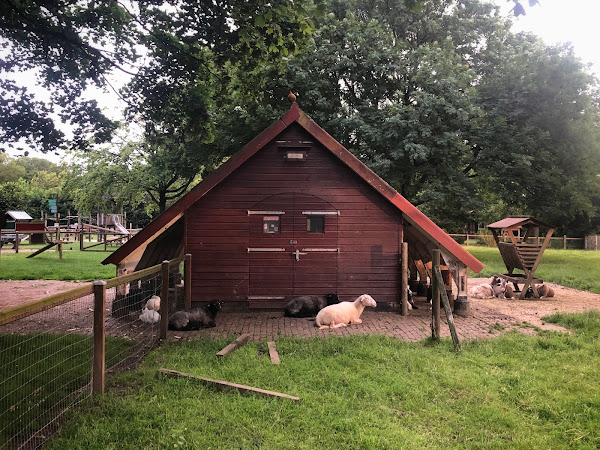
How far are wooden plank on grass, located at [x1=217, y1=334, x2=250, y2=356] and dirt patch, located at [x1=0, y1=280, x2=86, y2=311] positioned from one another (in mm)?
6215

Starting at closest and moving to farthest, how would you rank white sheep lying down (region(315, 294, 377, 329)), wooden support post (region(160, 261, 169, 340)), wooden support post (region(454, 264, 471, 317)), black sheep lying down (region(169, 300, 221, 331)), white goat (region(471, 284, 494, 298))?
wooden support post (region(160, 261, 169, 340)) < black sheep lying down (region(169, 300, 221, 331)) < white sheep lying down (region(315, 294, 377, 329)) < wooden support post (region(454, 264, 471, 317)) < white goat (region(471, 284, 494, 298))

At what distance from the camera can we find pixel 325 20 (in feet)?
65.7

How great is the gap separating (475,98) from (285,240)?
13.5 m

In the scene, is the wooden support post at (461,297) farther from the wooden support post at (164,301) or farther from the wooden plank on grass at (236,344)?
the wooden support post at (164,301)

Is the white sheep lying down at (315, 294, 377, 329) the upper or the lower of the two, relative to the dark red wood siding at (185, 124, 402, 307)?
lower

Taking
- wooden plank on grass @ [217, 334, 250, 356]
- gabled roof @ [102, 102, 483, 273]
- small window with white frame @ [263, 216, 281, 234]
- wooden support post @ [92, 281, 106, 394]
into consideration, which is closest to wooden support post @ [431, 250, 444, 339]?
gabled roof @ [102, 102, 483, 273]

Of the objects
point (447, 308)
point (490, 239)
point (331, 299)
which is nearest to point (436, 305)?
point (447, 308)

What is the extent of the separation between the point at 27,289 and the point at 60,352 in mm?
7881

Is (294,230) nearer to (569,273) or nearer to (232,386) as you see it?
(232,386)

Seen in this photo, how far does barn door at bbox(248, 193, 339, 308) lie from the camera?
10469 mm

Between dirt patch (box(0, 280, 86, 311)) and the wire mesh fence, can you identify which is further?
dirt patch (box(0, 280, 86, 311))

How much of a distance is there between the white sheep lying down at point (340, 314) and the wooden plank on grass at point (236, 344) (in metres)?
1.72

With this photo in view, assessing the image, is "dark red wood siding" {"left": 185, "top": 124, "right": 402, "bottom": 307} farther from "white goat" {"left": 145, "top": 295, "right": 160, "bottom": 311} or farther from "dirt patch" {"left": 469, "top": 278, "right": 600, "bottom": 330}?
"dirt patch" {"left": 469, "top": 278, "right": 600, "bottom": 330}

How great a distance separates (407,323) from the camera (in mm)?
9297
